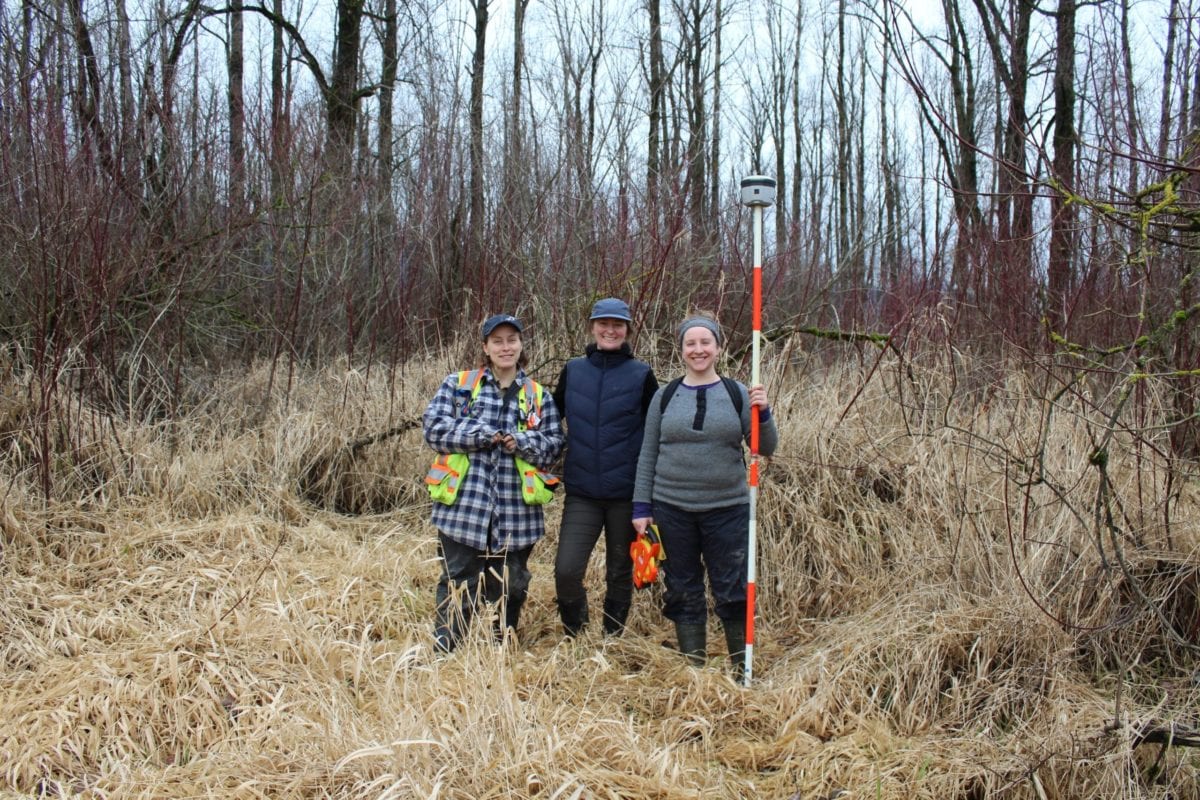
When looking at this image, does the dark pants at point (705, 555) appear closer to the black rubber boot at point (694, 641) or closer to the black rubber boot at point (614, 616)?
the black rubber boot at point (694, 641)

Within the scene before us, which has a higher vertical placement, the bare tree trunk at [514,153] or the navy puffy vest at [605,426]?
the bare tree trunk at [514,153]

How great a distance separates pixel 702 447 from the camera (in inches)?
136

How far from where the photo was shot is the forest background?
2766 mm

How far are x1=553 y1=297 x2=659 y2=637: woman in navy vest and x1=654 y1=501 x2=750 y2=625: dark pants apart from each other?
8.4 inches

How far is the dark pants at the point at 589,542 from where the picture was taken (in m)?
3.64

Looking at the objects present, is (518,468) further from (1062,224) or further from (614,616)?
(1062,224)

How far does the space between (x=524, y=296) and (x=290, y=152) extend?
2209mm

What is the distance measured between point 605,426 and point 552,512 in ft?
6.17

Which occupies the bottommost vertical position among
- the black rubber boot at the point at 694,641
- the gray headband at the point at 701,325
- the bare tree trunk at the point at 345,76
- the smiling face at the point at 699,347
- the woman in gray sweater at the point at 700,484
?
the black rubber boot at the point at 694,641

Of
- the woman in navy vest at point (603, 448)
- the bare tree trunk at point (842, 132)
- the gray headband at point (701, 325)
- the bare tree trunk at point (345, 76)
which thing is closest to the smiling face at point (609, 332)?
the woman in navy vest at point (603, 448)

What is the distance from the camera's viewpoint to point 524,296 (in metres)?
6.68

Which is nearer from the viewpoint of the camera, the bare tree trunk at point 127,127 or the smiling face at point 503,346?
the smiling face at point 503,346

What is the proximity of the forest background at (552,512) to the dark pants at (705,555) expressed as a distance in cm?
30

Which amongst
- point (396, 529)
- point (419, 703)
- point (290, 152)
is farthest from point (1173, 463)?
point (290, 152)
